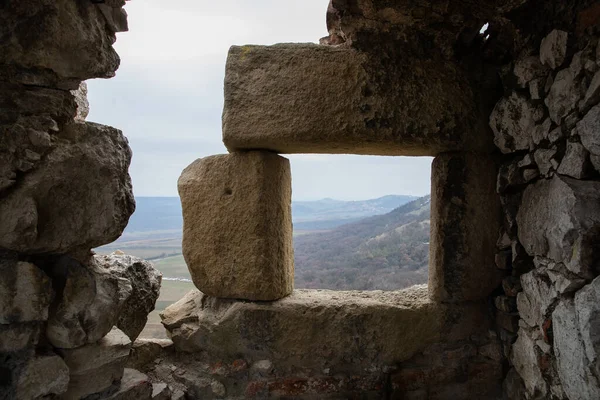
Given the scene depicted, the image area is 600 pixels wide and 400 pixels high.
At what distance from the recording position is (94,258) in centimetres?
158

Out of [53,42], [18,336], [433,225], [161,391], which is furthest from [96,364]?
[433,225]

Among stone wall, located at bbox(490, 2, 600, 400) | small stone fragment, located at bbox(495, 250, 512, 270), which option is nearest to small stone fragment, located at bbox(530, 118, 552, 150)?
stone wall, located at bbox(490, 2, 600, 400)

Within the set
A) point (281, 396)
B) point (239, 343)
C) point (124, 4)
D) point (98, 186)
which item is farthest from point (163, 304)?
point (124, 4)

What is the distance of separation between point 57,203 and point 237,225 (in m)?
0.75

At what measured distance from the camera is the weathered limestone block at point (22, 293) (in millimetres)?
1244

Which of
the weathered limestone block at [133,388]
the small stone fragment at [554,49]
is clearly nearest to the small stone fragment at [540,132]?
the small stone fragment at [554,49]

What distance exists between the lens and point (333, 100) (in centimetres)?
183

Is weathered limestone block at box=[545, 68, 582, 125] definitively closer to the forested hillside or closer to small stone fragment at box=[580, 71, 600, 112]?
small stone fragment at box=[580, 71, 600, 112]

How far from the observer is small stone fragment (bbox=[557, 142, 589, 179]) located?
145 centimetres

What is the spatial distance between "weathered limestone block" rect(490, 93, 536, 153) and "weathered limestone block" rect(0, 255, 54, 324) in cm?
185

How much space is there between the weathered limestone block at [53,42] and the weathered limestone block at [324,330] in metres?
1.16

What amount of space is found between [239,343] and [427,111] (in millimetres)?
1337

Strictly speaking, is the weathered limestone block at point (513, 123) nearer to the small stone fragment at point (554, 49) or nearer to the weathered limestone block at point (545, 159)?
the weathered limestone block at point (545, 159)

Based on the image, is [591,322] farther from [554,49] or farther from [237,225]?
[237,225]
